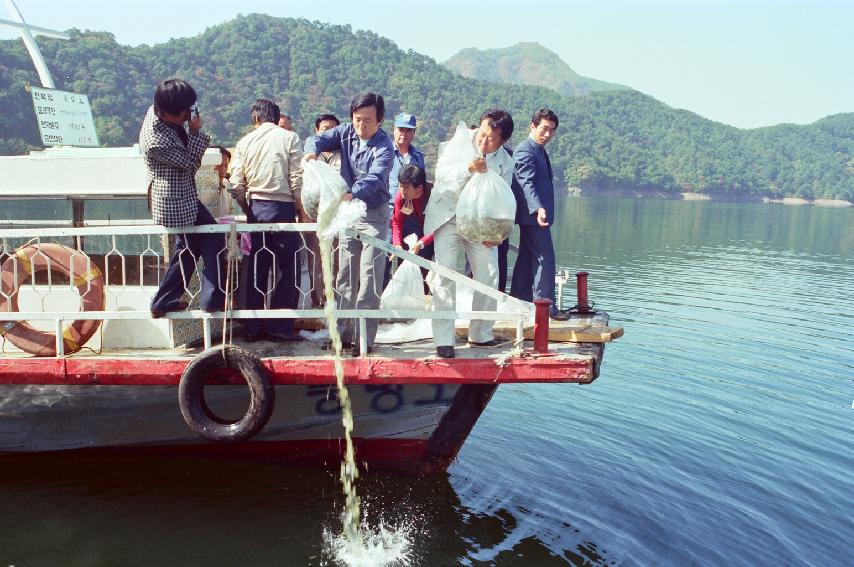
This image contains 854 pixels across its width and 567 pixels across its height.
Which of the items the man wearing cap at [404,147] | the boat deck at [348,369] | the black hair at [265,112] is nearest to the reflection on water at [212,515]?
the boat deck at [348,369]

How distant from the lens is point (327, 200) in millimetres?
5012

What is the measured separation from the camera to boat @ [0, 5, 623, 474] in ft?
16.7

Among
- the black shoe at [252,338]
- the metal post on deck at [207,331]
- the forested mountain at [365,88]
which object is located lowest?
the black shoe at [252,338]

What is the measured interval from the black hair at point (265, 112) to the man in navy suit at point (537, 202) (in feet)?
6.35

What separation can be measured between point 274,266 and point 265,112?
1225 millimetres

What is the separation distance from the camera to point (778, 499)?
6.86m

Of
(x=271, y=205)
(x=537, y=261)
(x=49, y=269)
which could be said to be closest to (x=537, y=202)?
(x=537, y=261)

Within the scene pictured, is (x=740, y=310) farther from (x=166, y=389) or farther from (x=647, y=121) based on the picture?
(x=647, y=121)

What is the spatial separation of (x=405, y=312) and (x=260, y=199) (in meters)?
1.44

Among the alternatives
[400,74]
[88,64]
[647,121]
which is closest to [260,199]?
[88,64]

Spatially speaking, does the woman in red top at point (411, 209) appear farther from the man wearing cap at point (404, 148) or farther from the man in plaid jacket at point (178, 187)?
the man in plaid jacket at point (178, 187)

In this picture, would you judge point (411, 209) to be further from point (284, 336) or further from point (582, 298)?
point (582, 298)

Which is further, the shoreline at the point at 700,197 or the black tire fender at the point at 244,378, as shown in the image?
the shoreline at the point at 700,197

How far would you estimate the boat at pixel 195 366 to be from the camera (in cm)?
509
